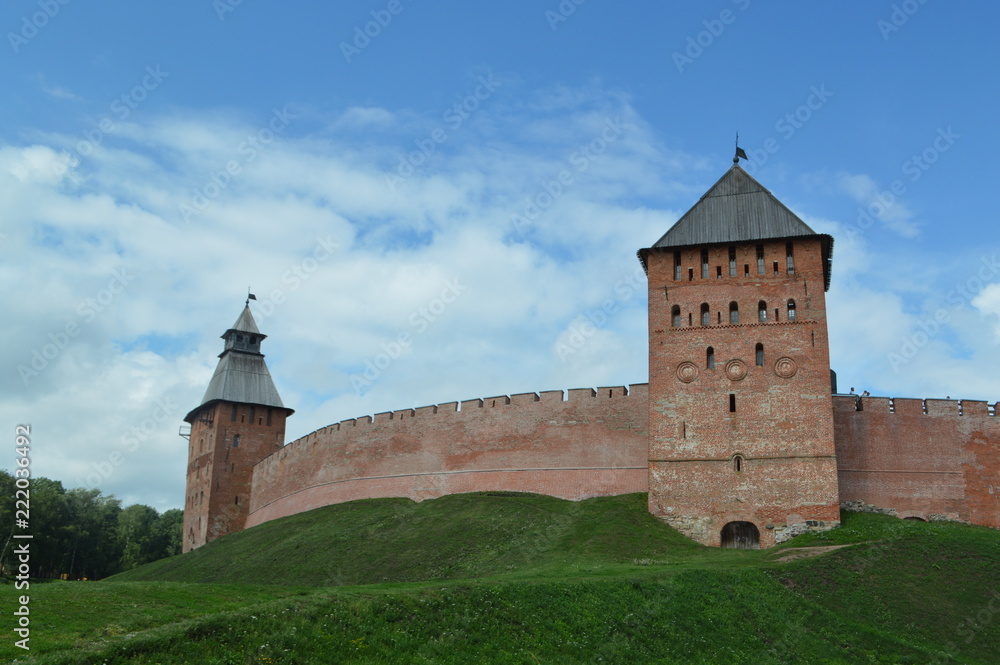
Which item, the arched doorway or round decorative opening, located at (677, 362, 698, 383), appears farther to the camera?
round decorative opening, located at (677, 362, 698, 383)

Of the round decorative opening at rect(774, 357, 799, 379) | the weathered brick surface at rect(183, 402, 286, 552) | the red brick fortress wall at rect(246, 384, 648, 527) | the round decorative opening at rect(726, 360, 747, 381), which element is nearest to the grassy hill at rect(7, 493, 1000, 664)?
the red brick fortress wall at rect(246, 384, 648, 527)

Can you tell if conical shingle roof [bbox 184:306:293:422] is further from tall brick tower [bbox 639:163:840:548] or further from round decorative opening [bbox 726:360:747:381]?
round decorative opening [bbox 726:360:747:381]

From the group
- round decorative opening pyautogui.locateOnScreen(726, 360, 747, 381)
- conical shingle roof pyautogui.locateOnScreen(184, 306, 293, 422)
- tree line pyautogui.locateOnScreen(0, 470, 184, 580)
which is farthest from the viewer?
conical shingle roof pyautogui.locateOnScreen(184, 306, 293, 422)

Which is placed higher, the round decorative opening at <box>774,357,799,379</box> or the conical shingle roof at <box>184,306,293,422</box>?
the conical shingle roof at <box>184,306,293,422</box>

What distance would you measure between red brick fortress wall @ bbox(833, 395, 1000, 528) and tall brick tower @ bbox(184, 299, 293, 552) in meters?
30.3

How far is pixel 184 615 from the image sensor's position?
14.9m

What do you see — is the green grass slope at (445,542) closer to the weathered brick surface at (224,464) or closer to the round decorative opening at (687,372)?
the round decorative opening at (687,372)

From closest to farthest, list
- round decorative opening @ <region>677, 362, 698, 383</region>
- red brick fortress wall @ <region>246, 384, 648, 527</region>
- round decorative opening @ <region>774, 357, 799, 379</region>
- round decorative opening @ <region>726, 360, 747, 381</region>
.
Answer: round decorative opening @ <region>774, 357, 799, 379</region>
round decorative opening @ <region>726, 360, 747, 381</region>
round decorative opening @ <region>677, 362, 698, 383</region>
red brick fortress wall @ <region>246, 384, 648, 527</region>

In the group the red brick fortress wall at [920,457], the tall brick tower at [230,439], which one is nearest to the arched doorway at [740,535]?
the red brick fortress wall at [920,457]

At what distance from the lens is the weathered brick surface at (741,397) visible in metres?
28.6

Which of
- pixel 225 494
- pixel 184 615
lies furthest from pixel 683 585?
pixel 225 494

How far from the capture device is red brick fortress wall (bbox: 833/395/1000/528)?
30.0 metres

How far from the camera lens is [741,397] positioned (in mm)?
30062

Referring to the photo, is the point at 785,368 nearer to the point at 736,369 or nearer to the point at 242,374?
the point at 736,369
